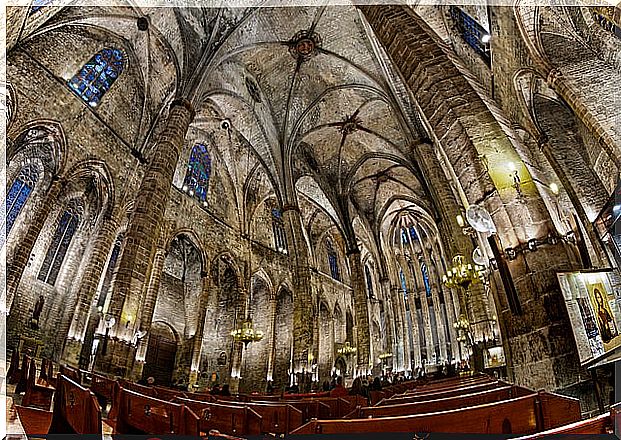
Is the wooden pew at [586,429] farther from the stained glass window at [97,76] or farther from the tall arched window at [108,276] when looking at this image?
the tall arched window at [108,276]

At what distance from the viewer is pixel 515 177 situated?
283 inches

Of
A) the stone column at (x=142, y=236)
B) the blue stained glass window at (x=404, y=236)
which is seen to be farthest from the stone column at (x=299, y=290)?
the blue stained glass window at (x=404, y=236)

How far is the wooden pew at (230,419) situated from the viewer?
17.9 feet

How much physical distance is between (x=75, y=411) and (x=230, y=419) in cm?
286

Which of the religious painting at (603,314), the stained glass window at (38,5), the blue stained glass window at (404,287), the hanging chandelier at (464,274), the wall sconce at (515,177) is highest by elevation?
the blue stained glass window at (404,287)

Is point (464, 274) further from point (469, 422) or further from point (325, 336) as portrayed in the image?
point (325, 336)

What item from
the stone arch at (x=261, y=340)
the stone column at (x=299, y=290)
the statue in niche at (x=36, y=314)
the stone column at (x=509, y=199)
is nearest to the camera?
the stone column at (x=509, y=199)

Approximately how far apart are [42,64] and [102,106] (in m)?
2.70

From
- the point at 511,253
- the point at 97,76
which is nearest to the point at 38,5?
the point at 97,76

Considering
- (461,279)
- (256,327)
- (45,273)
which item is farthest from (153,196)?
(256,327)

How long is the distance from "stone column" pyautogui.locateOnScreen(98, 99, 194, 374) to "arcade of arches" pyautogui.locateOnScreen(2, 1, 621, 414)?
0.07 meters

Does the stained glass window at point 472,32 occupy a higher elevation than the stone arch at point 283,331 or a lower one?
higher

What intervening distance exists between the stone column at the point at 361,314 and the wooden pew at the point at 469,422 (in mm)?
19488

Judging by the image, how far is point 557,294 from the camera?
23.2 ft
